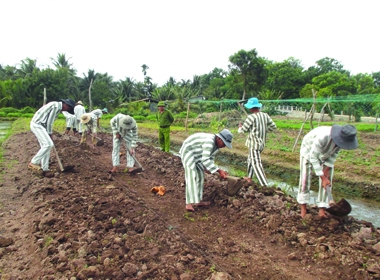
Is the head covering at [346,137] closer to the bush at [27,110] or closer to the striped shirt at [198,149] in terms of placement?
the striped shirt at [198,149]

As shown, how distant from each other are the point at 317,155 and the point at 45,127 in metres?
5.31

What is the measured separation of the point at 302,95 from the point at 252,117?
116ft

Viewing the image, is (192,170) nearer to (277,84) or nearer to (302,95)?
(302,95)

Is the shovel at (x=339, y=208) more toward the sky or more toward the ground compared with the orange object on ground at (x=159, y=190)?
more toward the sky

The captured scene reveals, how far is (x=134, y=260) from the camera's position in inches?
130

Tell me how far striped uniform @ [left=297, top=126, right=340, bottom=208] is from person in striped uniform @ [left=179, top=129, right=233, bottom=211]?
1056mm

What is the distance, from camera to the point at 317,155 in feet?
13.1

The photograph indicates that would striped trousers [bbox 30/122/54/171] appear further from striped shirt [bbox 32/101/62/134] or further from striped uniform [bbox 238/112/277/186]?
striped uniform [bbox 238/112/277/186]

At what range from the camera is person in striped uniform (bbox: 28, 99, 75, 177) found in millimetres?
6406

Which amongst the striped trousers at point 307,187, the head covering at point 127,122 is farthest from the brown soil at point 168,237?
the head covering at point 127,122

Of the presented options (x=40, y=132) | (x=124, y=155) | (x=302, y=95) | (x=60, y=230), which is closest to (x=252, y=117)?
(x=60, y=230)

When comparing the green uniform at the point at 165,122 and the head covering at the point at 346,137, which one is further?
the green uniform at the point at 165,122

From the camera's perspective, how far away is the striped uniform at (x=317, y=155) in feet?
12.9

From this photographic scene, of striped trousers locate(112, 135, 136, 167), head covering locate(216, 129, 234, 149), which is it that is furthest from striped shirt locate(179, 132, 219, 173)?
striped trousers locate(112, 135, 136, 167)
